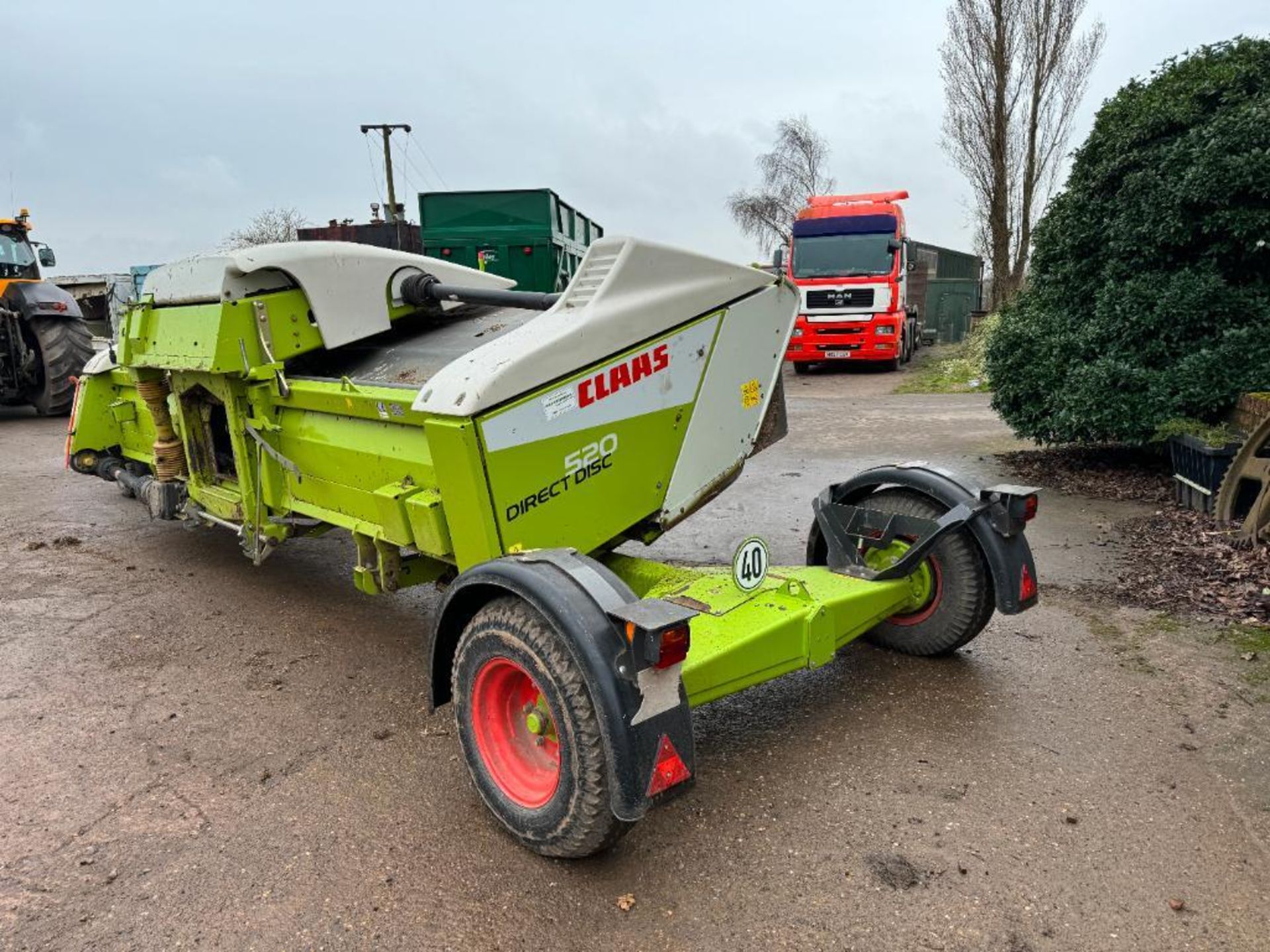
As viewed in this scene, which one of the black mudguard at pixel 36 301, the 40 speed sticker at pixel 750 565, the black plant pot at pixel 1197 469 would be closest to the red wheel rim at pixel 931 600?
the 40 speed sticker at pixel 750 565

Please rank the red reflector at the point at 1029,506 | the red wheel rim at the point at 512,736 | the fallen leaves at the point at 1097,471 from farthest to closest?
the fallen leaves at the point at 1097,471 < the red reflector at the point at 1029,506 < the red wheel rim at the point at 512,736

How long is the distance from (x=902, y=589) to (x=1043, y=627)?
1082mm

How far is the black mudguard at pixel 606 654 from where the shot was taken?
6.95 feet

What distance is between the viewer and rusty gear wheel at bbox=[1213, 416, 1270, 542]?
4.67 meters

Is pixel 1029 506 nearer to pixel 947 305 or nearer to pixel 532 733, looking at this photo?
pixel 532 733

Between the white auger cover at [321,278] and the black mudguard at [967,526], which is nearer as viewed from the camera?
the black mudguard at [967,526]

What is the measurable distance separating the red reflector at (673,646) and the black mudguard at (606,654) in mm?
73

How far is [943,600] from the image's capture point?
11.4 ft

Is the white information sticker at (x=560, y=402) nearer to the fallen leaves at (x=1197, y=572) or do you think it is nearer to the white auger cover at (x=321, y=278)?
the white auger cover at (x=321, y=278)

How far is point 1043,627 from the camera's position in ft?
13.1

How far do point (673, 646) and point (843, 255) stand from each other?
14.8 meters

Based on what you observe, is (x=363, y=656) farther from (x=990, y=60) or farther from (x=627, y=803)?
(x=990, y=60)

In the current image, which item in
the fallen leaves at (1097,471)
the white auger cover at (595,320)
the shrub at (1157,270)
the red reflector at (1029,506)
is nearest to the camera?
the white auger cover at (595,320)

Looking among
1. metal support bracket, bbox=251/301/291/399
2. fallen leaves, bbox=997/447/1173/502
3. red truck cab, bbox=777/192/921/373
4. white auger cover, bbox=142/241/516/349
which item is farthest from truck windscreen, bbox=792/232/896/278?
metal support bracket, bbox=251/301/291/399
